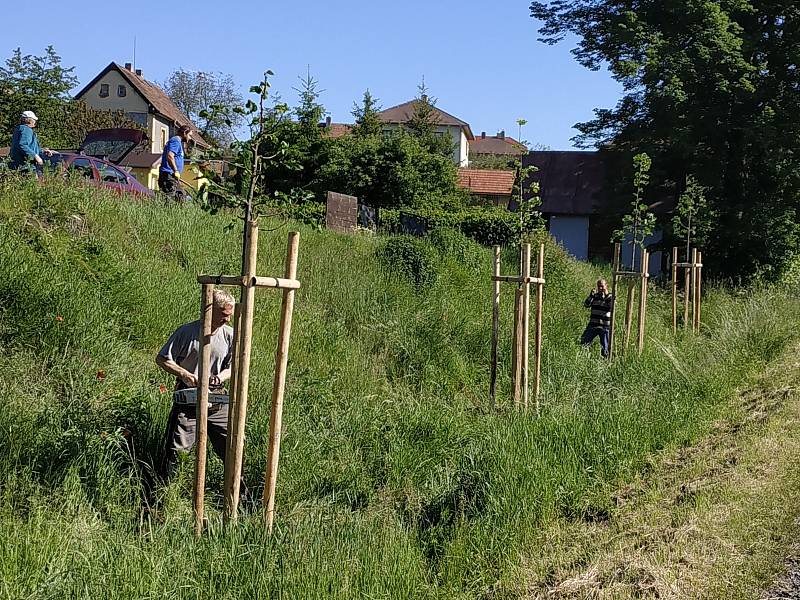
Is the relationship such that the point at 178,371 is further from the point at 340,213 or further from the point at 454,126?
the point at 454,126

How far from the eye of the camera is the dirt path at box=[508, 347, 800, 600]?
A: 6.27 m

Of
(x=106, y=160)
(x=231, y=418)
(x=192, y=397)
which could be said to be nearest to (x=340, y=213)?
(x=106, y=160)

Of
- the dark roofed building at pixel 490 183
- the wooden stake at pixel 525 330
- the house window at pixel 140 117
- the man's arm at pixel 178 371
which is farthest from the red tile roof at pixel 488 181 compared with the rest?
the man's arm at pixel 178 371

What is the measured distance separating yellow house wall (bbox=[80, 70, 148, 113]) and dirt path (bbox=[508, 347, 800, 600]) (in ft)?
209

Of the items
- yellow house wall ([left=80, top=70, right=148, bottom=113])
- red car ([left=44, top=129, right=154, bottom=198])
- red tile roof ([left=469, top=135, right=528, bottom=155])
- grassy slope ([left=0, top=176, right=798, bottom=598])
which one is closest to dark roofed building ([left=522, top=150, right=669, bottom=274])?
red car ([left=44, top=129, right=154, bottom=198])

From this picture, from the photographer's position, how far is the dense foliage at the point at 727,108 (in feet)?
97.1

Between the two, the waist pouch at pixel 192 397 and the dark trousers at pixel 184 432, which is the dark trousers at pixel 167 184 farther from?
the waist pouch at pixel 192 397

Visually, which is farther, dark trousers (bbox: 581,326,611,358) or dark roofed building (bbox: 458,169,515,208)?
dark roofed building (bbox: 458,169,515,208)

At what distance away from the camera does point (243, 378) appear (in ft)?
20.4

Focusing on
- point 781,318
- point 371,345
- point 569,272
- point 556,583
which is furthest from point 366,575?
point 569,272

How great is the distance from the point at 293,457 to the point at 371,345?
16.8 feet

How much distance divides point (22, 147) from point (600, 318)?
31.6 ft

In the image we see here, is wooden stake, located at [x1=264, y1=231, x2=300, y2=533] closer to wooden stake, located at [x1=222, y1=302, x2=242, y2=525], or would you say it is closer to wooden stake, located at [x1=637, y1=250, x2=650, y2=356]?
wooden stake, located at [x1=222, y1=302, x2=242, y2=525]

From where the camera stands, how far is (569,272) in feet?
73.7
